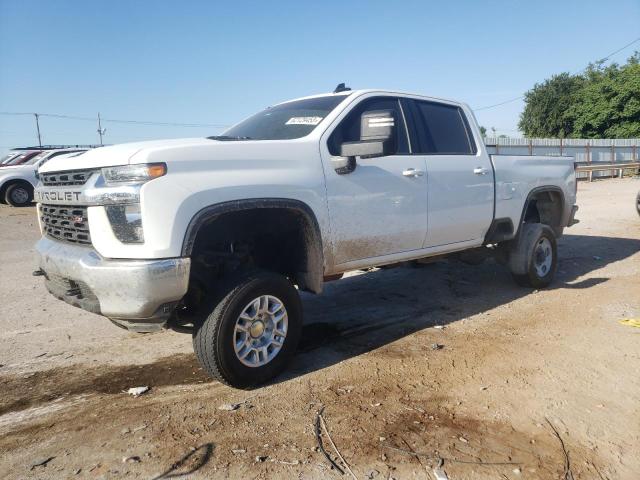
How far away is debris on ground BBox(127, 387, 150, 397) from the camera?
346 cm

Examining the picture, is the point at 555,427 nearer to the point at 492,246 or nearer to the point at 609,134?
the point at 492,246

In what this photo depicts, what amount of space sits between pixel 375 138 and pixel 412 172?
872mm

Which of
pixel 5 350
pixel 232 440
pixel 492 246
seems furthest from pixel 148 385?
pixel 492 246

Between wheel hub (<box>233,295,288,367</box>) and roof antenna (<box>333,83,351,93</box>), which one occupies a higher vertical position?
roof antenna (<box>333,83,351,93</box>)

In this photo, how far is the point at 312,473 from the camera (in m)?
2.49

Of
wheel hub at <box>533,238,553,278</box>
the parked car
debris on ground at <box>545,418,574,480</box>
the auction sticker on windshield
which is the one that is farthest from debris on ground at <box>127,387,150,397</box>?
the parked car

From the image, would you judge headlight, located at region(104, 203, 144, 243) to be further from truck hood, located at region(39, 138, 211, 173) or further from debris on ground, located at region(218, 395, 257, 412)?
debris on ground, located at region(218, 395, 257, 412)

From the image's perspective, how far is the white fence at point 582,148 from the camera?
88.3 ft

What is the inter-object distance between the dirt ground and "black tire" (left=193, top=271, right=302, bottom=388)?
0.14 metres

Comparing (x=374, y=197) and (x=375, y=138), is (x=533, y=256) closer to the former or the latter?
(x=374, y=197)

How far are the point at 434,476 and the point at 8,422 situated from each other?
2.55 metres

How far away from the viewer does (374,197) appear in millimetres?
4098

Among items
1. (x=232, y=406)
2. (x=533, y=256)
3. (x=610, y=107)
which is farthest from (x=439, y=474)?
(x=610, y=107)

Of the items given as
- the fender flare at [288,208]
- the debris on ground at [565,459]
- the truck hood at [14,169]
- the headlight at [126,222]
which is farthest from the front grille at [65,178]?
the truck hood at [14,169]
